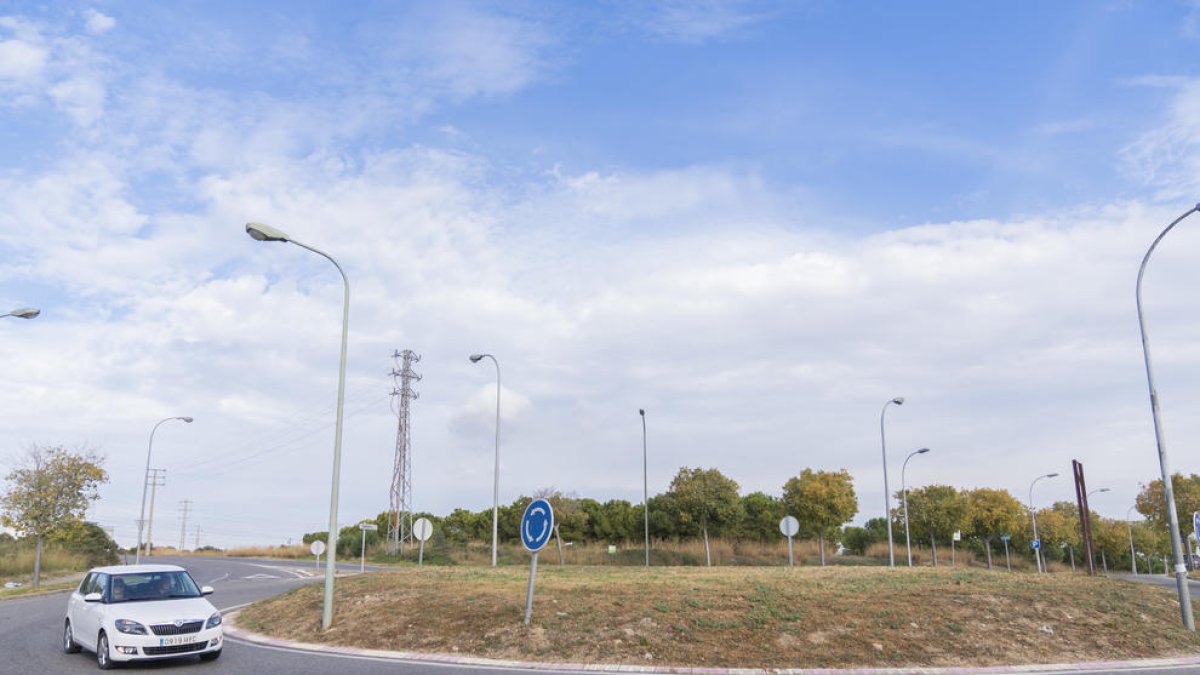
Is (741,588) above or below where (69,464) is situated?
below

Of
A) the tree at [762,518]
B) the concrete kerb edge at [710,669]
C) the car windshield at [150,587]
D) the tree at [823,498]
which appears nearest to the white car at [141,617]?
the car windshield at [150,587]

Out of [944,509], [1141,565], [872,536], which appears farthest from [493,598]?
[1141,565]

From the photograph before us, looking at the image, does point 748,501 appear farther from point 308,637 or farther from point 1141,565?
point 1141,565

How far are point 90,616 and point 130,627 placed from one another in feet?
4.69

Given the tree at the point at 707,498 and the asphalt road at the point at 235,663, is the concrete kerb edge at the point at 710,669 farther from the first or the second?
the tree at the point at 707,498

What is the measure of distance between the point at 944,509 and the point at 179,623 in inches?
2066

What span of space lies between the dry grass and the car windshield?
2706mm

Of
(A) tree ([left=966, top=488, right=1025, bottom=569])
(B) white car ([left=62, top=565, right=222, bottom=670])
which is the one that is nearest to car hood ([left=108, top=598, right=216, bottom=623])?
(B) white car ([left=62, top=565, right=222, bottom=670])

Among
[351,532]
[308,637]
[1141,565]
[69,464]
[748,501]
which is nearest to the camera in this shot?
[308,637]

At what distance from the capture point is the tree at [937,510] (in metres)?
54.8

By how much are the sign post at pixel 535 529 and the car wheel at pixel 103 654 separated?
6480 millimetres

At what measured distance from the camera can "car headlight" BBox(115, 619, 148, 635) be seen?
12.1 meters

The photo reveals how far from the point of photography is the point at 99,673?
1188cm

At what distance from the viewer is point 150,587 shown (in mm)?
13664
